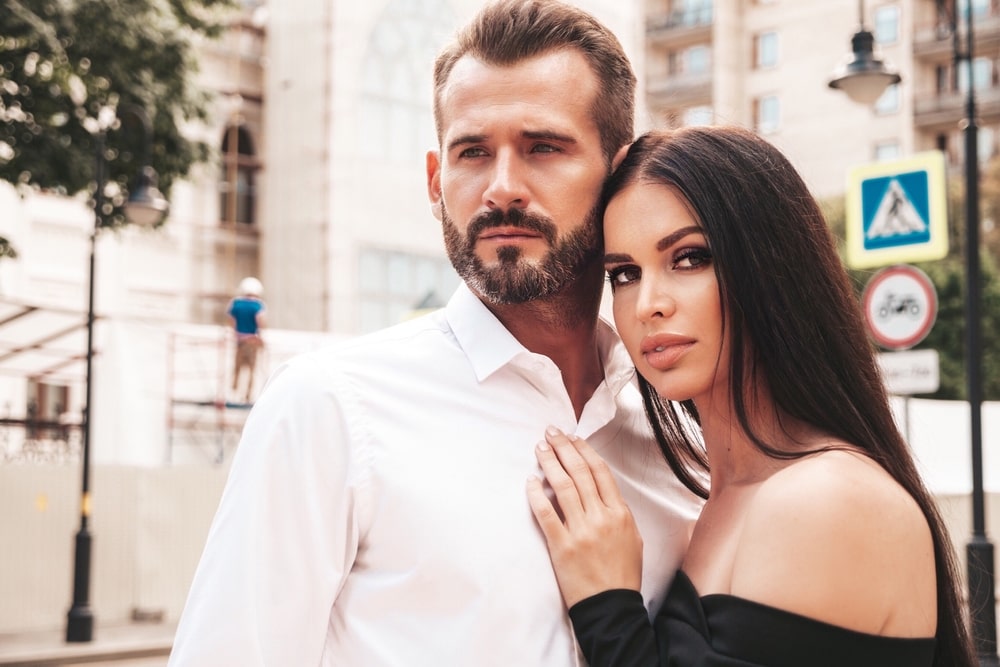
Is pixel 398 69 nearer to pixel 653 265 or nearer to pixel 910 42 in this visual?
pixel 910 42

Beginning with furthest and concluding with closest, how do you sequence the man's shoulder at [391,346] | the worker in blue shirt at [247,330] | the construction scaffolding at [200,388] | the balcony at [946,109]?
the balcony at [946,109] < the worker in blue shirt at [247,330] < the construction scaffolding at [200,388] < the man's shoulder at [391,346]

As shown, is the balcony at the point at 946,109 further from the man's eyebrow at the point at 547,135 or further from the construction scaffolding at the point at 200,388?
the man's eyebrow at the point at 547,135

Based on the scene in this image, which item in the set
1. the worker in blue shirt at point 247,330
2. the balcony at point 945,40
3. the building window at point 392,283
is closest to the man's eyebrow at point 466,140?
the worker in blue shirt at point 247,330

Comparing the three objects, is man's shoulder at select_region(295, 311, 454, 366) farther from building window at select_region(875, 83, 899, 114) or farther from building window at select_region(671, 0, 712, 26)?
building window at select_region(671, 0, 712, 26)

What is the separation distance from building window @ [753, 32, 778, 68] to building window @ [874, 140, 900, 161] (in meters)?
6.04

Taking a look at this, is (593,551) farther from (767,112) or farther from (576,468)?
(767,112)

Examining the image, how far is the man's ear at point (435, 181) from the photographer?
10.3 feet

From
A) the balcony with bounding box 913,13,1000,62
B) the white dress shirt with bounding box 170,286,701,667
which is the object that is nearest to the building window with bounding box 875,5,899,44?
the balcony with bounding box 913,13,1000,62

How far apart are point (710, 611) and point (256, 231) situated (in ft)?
111

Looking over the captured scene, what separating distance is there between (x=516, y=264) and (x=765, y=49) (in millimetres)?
54696

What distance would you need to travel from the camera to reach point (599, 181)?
2.96m

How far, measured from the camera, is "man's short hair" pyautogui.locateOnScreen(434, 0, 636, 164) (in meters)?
2.90

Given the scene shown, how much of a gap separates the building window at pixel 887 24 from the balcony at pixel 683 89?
7.08 m

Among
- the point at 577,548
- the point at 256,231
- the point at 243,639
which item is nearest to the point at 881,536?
the point at 577,548
